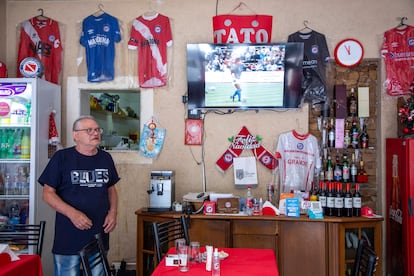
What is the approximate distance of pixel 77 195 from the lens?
293 cm

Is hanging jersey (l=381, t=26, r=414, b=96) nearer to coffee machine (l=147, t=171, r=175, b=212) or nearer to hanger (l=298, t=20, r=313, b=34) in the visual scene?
hanger (l=298, t=20, r=313, b=34)

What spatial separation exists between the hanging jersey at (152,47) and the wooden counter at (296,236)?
153 centimetres

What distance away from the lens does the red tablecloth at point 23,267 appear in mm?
2382

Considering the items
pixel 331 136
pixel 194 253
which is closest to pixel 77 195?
pixel 194 253

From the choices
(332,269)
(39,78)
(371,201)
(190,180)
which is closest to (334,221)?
(332,269)

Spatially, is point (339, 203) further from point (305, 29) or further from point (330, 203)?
point (305, 29)

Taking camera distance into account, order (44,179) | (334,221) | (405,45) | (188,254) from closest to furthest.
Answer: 1. (188,254)
2. (44,179)
3. (334,221)
4. (405,45)

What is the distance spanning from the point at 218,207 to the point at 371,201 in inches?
70.6

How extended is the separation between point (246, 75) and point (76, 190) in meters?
2.16

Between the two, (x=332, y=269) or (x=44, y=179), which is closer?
(x=44, y=179)

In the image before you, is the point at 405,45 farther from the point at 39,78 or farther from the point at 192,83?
the point at 39,78

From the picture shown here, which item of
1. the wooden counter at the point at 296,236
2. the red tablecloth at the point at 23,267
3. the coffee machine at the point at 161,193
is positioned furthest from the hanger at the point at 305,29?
the red tablecloth at the point at 23,267

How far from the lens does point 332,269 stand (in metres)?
3.70

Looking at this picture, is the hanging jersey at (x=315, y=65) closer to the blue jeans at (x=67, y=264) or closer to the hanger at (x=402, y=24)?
the hanger at (x=402, y=24)
